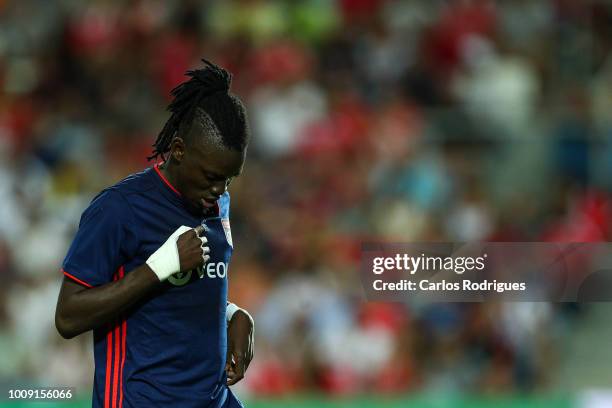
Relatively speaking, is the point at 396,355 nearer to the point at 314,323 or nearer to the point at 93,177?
the point at 314,323

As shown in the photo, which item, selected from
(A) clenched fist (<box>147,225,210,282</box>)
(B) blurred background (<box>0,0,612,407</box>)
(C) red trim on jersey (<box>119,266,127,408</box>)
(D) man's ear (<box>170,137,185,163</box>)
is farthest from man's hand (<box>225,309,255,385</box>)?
(B) blurred background (<box>0,0,612,407</box>)

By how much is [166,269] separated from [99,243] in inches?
8.2

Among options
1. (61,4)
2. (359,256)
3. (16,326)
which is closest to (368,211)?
(359,256)

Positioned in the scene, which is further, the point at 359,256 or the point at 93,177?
the point at 93,177

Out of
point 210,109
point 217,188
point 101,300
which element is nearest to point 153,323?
point 101,300

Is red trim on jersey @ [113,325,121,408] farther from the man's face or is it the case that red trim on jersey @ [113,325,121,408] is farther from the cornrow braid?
the cornrow braid

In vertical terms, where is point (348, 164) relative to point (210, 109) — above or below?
above

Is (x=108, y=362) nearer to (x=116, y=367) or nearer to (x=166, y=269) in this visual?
(x=116, y=367)

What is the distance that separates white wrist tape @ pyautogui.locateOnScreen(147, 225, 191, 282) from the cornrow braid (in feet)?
1.15

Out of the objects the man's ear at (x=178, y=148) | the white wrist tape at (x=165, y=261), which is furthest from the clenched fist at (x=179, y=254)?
the man's ear at (x=178, y=148)

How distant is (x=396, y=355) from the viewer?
25.3 ft

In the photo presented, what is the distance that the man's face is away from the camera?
3.18 m

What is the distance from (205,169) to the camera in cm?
319

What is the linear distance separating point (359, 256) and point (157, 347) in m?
4.87
